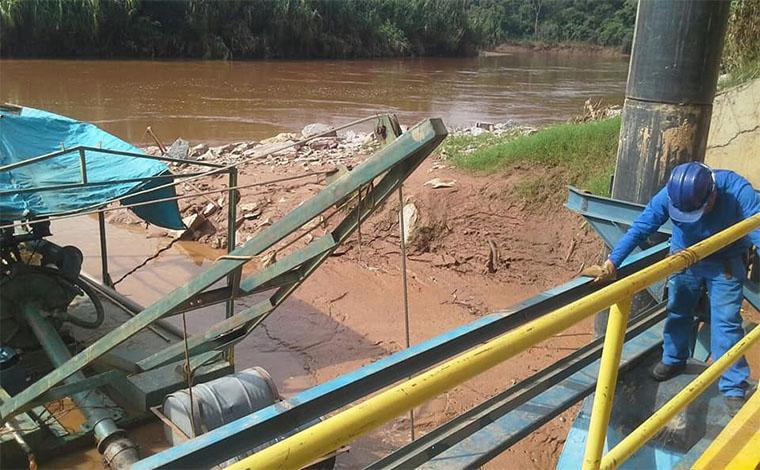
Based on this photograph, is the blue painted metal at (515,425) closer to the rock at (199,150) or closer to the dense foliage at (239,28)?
the rock at (199,150)

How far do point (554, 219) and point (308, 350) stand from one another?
11.9 ft

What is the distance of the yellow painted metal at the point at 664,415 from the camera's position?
6.95ft

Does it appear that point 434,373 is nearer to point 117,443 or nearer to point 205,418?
point 205,418

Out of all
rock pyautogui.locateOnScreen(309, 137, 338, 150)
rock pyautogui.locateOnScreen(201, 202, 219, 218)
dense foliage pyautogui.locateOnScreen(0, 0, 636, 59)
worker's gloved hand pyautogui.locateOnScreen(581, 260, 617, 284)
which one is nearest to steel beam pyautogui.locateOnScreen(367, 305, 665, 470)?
worker's gloved hand pyautogui.locateOnScreen(581, 260, 617, 284)

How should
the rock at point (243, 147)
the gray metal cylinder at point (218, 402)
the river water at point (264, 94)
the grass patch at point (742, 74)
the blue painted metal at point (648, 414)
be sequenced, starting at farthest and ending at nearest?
the river water at point (264, 94), the rock at point (243, 147), the grass patch at point (742, 74), the gray metal cylinder at point (218, 402), the blue painted metal at point (648, 414)

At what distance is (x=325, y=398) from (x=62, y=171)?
4.09 metres

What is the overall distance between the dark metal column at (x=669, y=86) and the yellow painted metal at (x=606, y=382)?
102 inches

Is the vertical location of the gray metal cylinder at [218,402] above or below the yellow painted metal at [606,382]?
below

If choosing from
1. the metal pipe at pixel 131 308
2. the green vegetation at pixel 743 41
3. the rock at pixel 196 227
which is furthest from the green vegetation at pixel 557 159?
the metal pipe at pixel 131 308

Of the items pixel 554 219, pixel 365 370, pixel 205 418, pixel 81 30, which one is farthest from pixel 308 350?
pixel 81 30

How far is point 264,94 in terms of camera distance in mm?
24391

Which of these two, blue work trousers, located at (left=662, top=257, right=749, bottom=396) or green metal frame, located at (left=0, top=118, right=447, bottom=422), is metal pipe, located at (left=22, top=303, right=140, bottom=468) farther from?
blue work trousers, located at (left=662, top=257, right=749, bottom=396)

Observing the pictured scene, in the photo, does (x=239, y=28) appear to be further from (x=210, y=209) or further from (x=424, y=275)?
(x=424, y=275)

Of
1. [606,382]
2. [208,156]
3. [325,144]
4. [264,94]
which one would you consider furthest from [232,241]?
[264,94]
